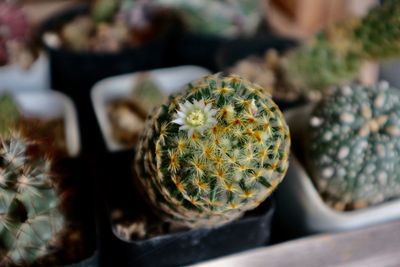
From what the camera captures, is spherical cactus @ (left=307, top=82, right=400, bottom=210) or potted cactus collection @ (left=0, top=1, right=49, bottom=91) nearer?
spherical cactus @ (left=307, top=82, right=400, bottom=210)

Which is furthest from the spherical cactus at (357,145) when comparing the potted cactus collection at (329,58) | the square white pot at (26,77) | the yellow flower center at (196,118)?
the square white pot at (26,77)

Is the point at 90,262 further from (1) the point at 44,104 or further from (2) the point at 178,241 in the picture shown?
(1) the point at 44,104

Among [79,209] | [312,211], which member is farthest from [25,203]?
[312,211]

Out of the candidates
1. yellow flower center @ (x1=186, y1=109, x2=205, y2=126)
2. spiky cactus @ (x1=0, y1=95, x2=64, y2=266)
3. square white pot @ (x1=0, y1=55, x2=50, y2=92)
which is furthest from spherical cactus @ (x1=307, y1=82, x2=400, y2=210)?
square white pot @ (x1=0, y1=55, x2=50, y2=92)

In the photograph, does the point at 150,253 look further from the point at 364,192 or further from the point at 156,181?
the point at 364,192

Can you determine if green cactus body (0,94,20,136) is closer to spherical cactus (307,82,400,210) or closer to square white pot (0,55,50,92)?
square white pot (0,55,50,92)
